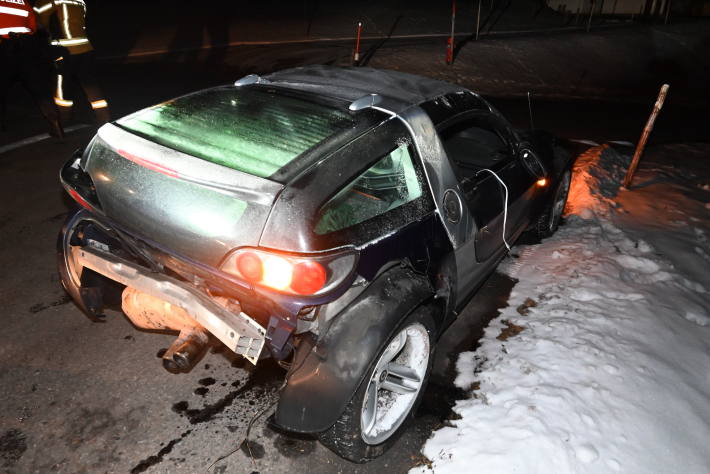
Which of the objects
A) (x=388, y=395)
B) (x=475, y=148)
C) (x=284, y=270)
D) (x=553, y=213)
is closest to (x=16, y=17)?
(x=475, y=148)

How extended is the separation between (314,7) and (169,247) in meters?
19.1

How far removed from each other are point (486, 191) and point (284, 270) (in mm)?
1701

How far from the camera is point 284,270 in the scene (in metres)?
2.01

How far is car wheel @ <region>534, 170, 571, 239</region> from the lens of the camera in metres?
4.51

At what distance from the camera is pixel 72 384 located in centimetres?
274

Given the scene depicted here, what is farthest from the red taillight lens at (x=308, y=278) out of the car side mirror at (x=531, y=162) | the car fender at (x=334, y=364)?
the car side mirror at (x=531, y=162)

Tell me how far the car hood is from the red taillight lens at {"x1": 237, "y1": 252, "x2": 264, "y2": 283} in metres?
0.05

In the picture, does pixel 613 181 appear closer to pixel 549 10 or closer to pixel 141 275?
pixel 141 275

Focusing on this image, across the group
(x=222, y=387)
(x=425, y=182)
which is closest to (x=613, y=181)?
(x=425, y=182)

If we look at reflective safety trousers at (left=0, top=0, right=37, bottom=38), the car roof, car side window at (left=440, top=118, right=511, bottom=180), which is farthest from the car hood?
reflective safety trousers at (left=0, top=0, right=37, bottom=38)

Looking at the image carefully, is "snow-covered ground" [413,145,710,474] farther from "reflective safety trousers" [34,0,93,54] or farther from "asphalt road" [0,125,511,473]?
"reflective safety trousers" [34,0,93,54]

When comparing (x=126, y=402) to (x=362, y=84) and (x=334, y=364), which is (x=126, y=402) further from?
(x=362, y=84)

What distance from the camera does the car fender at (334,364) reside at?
2.11 m

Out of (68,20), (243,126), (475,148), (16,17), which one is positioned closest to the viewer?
(243,126)
